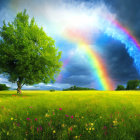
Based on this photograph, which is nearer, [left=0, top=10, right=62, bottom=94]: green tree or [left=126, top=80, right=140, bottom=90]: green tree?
[left=0, top=10, right=62, bottom=94]: green tree

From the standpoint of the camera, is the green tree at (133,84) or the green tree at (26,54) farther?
the green tree at (133,84)

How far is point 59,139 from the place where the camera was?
95.2 inches

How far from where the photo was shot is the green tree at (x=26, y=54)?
18.0 meters

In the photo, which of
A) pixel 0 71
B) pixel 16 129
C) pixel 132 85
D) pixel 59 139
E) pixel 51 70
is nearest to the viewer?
pixel 59 139

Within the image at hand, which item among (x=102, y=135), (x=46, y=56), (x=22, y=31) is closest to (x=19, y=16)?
(x=22, y=31)

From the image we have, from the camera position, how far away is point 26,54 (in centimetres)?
1781

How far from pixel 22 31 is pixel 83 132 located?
22.3 m

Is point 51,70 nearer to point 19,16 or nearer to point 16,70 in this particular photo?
point 16,70

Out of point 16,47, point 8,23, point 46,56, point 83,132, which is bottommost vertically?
point 83,132

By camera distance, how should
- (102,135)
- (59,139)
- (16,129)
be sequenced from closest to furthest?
(59,139)
(102,135)
(16,129)

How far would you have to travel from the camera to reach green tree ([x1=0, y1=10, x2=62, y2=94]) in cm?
1800

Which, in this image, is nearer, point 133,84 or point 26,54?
point 26,54

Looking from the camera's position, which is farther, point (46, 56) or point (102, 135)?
point (46, 56)

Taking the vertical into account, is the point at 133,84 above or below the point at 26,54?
below
